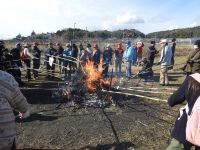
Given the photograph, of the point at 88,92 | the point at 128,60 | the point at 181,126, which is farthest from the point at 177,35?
the point at 181,126

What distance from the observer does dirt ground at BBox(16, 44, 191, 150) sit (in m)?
7.57

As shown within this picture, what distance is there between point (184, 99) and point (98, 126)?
162 inches

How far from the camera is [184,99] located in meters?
→ 4.84

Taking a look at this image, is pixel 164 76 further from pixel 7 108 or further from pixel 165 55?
pixel 7 108

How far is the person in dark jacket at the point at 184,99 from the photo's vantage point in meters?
4.69

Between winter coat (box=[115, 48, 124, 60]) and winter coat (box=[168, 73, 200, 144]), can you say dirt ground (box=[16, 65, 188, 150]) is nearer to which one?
winter coat (box=[168, 73, 200, 144])

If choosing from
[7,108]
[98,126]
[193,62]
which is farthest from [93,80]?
[7,108]

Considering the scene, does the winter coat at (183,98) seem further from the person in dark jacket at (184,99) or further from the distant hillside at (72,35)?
the distant hillside at (72,35)

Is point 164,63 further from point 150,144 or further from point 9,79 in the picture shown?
point 9,79

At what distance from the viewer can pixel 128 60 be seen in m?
17.7

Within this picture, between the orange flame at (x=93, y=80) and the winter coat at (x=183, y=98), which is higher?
the winter coat at (x=183, y=98)

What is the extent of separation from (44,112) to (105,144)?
3078 mm

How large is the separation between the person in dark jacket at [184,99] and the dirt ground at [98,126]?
2.57 meters

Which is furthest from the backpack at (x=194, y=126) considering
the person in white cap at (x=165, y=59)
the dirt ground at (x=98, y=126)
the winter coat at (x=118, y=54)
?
the winter coat at (x=118, y=54)
